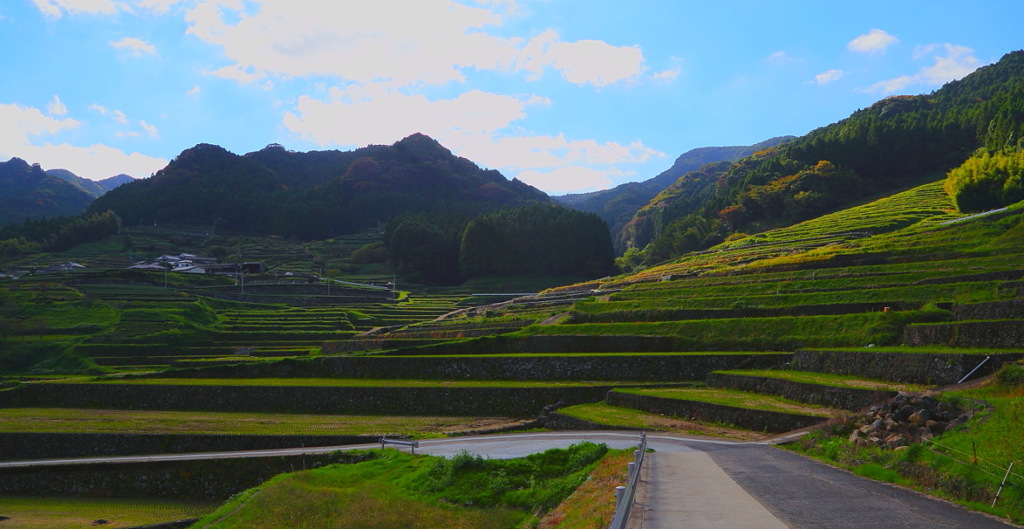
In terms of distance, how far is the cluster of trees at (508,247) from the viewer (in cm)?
8744

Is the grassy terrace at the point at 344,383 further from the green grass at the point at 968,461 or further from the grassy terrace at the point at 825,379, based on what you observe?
the green grass at the point at 968,461

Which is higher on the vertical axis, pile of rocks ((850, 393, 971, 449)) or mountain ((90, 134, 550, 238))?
mountain ((90, 134, 550, 238))

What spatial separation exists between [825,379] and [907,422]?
8.78 metres

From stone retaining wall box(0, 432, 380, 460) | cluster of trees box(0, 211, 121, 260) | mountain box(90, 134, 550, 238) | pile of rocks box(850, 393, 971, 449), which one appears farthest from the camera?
mountain box(90, 134, 550, 238)

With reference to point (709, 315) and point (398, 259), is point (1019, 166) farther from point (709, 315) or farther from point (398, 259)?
point (398, 259)

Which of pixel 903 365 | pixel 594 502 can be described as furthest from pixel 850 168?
pixel 594 502

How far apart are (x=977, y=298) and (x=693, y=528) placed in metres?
22.6

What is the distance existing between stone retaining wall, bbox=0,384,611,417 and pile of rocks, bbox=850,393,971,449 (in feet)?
47.1

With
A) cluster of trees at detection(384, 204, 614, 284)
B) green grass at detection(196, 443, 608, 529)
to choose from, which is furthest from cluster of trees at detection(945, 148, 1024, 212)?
green grass at detection(196, 443, 608, 529)

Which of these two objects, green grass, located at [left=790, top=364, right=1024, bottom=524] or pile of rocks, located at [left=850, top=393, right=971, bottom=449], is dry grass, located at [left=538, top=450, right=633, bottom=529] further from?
pile of rocks, located at [left=850, top=393, right=971, bottom=449]

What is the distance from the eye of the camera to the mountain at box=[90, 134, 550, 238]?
401 ft

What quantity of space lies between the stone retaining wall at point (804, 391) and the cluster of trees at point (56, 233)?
93.8 meters

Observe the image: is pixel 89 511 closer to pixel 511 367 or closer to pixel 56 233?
pixel 511 367

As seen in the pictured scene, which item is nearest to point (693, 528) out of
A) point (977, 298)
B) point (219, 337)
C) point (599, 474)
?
point (599, 474)
